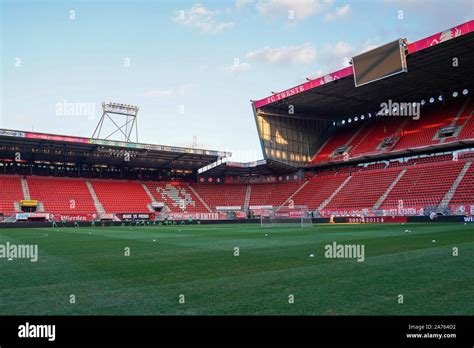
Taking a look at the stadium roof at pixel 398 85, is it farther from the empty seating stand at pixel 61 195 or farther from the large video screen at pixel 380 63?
the empty seating stand at pixel 61 195

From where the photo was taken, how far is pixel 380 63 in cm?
3162

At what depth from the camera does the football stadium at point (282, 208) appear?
19.1ft

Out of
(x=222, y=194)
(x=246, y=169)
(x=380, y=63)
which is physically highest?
(x=380, y=63)

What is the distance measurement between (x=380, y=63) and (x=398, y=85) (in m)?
8.85

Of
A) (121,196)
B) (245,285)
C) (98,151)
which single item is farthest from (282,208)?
(245,285)

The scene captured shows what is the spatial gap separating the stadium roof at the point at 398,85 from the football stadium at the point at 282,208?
8.4 inches

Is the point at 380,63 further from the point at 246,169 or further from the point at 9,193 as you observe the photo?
the point at 9,193

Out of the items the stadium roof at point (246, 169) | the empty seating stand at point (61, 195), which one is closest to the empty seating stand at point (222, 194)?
the stadium roof at point (246, 169)

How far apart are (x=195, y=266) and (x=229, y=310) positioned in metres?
3.98

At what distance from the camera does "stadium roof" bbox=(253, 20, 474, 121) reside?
2955 cm

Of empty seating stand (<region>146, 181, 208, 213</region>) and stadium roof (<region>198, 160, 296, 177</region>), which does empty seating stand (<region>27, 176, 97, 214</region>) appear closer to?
empty seating stand (<region>146, 181, 208, 213</region>)

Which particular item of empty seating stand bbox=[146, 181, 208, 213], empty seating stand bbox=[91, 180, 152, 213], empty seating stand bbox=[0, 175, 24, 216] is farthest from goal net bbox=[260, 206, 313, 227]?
empty seating stand bbox=[0, 175, 24, 216]

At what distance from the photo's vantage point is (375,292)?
562cm
